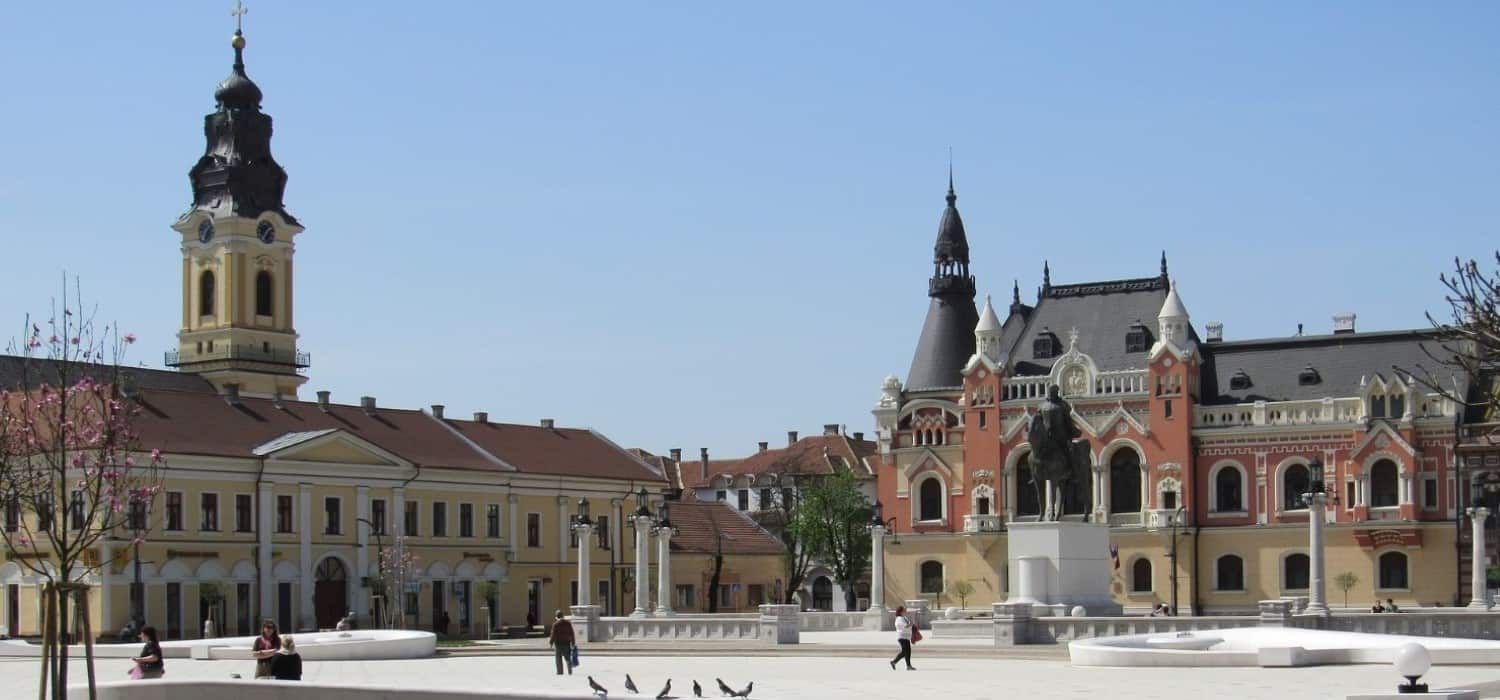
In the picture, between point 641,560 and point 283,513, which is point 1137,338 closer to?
point 641,560

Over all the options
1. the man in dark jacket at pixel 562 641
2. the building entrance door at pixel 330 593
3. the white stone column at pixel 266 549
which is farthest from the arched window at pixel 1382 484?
the man in dark jacket at pixel 562 641

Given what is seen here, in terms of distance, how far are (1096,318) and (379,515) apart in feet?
99.7

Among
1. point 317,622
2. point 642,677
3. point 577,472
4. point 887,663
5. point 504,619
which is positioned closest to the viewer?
point 642,677

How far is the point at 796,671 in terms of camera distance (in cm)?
3831

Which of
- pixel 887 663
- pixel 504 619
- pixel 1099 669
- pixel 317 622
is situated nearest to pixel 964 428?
pixel 504 619

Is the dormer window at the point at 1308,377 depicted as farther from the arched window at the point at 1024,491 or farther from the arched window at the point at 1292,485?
the arched window at the point at 1024,491

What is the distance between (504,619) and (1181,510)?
25.5 m

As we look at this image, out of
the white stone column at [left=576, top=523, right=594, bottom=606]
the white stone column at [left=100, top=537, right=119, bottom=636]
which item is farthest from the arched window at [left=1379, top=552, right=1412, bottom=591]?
the white stone column at [left=100, top=537, right=119, bottom=636]

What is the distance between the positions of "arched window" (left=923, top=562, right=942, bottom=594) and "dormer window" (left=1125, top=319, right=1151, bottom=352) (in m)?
11.5

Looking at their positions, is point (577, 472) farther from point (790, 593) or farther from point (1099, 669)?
point (1099, 669)

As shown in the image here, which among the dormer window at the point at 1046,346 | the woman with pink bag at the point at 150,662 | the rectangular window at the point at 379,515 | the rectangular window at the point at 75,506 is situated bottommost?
the woman with pink bag at the point at 150,662

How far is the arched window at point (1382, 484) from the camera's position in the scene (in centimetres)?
7894

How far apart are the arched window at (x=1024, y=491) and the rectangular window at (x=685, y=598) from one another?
14.1m

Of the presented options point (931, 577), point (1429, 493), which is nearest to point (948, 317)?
point (931, 577)
